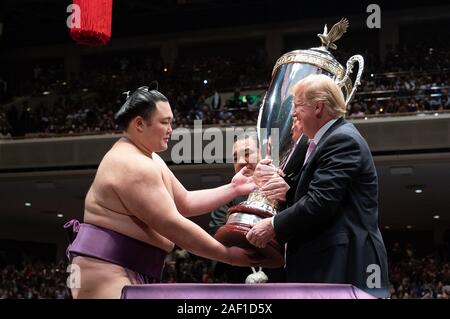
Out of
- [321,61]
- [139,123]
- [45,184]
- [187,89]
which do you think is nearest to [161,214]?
[139,123]

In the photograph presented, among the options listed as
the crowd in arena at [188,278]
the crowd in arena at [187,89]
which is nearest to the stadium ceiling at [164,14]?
the crowd in arena at [187,89]

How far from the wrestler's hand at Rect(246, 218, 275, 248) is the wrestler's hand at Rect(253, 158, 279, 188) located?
0.56 ft

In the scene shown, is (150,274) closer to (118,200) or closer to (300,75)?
(118,200)

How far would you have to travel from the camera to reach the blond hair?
177cm

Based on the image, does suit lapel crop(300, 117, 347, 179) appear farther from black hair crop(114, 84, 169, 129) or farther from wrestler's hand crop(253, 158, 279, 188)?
black hair crop(114, 84, 169, 129)

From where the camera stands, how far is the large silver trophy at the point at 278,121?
1.81 metres

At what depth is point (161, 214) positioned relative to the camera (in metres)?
1.74

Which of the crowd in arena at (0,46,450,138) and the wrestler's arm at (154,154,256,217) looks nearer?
the wrestler's arm at (154,154,256,217)

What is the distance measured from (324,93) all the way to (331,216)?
307mm

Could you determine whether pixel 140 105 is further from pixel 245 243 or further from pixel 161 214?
pixel 245 243

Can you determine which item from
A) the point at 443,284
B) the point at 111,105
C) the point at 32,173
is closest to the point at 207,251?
the point at 443,284

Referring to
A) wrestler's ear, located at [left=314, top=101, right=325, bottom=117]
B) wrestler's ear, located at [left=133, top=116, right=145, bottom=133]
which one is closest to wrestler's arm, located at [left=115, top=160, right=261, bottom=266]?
wrestler's ear, located at [left=133, top=116, right=145, bottom=133]

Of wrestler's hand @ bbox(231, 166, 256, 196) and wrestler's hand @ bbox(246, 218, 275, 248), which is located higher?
wrestler's hand @ bbox(231, 166, 256, 196)
